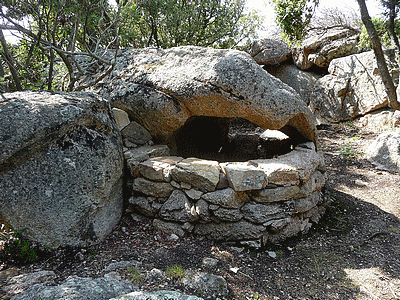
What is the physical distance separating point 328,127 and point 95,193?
7028mm

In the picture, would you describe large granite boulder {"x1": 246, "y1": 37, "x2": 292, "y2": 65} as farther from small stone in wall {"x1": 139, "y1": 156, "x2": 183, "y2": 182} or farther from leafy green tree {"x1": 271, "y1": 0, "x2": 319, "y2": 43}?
small stone in wall {"x1": 139, "y1": 156, "x2": 183, "y2": 182}

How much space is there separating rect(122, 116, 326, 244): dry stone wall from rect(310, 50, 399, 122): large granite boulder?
5.35m

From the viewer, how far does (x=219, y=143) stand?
562 centimetres

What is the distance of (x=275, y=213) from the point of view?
3.04 m

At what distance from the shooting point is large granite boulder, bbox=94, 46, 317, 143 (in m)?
3.33

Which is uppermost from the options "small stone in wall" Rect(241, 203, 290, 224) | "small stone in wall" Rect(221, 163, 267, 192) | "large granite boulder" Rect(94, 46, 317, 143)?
"large granite boulder" Rect(94, 46, 317, 143)

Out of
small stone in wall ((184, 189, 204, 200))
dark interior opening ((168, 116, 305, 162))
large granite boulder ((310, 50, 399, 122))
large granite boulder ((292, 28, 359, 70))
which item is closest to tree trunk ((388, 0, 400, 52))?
large granite boulder ((310, 50, 399, 122))

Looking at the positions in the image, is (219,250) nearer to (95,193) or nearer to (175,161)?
(175,161)

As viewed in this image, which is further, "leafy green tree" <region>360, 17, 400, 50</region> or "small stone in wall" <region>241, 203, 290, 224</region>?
"leafy green tree" <region>360, 17, 400, 50</region>

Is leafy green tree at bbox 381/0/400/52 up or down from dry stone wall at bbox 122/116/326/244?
up

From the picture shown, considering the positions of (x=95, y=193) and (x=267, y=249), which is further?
(x=267, y=249)

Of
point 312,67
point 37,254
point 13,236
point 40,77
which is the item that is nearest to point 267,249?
point 37,254

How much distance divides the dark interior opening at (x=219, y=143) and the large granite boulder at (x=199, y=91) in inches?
42.7

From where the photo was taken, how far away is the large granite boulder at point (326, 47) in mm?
8133
